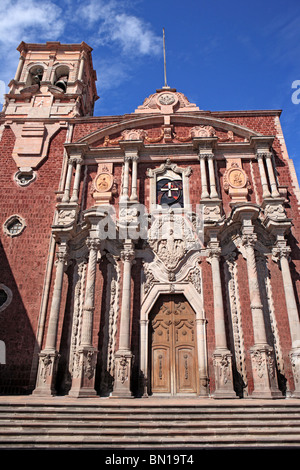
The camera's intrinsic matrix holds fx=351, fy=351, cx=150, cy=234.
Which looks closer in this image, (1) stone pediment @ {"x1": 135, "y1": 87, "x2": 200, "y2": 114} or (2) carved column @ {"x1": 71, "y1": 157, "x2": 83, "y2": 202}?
(2) carved column @ {"x1": 71, "y1": 157, "x2": 83, "y2": 202}

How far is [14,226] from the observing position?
13.8m

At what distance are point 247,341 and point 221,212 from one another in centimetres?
A: 470

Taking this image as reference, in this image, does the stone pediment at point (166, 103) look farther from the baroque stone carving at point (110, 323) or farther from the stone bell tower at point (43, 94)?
the baroque stone carving at point (110, 323)

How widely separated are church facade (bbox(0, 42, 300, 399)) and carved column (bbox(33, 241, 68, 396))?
1.6 inches

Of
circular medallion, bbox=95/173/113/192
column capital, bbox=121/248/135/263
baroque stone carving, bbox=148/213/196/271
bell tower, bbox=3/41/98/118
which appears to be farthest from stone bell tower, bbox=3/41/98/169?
baroque stone carving, bbox=148/213/196/271

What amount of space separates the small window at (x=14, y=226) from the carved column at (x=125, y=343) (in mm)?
4390

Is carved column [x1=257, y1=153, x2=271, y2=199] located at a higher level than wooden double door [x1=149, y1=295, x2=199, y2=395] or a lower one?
higher

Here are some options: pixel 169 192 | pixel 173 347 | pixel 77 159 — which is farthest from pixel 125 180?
pixel 173 347

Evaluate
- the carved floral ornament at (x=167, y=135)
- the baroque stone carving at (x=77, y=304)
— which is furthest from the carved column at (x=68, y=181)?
the baroque stone carving at (x=77, y=304)

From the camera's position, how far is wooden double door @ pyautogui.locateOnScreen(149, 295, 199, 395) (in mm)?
11078

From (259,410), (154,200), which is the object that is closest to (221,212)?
(154,200)

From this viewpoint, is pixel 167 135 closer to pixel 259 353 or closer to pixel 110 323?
→ pixel 110 323

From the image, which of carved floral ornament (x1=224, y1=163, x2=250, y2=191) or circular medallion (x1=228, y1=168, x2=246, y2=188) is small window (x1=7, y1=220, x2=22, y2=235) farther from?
circular medallion (x1=228, y1=168, x2=246, y2=188)
